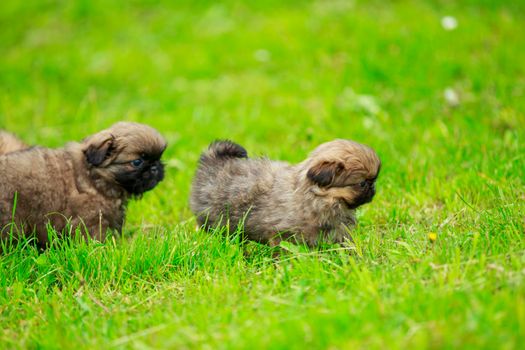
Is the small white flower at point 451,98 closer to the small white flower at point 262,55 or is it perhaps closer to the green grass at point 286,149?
the green grass at point 286,149

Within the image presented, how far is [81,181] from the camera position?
4762 mm

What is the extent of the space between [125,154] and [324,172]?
5.40 feet

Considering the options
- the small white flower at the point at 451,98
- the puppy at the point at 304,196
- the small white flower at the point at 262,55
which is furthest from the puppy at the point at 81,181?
the small white flower at the point at 262,55

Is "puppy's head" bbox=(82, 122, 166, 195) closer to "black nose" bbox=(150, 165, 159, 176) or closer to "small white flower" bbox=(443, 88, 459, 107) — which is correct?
"black nose" bbox=(150, 165, 159, 176)

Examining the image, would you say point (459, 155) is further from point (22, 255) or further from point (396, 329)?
point (22, 255)

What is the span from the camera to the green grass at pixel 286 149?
10.3 feet

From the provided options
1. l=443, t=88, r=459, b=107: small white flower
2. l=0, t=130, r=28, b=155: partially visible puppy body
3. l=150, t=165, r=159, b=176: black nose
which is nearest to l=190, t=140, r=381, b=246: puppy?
l=150, t=165, r=159, b=176: black nose

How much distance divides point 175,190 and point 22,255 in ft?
5.62

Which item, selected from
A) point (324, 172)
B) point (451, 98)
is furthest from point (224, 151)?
point (451, 98)

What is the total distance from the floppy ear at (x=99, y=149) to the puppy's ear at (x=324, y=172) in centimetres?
164

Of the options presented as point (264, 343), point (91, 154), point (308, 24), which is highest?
point (308, 24)

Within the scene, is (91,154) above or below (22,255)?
above

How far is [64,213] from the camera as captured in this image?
4.62 meters

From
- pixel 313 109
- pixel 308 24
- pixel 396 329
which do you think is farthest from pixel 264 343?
pixel 308 24
